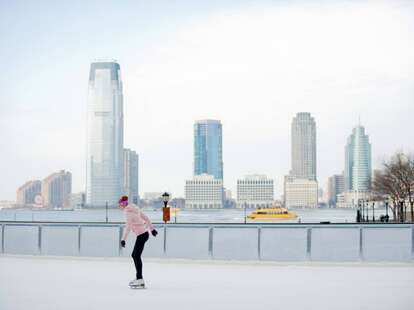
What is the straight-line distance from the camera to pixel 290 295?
14266 millimetres

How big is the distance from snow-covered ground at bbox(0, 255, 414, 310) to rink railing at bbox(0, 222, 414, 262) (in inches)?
18.7

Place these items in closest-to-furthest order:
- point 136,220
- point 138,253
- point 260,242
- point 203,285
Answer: point 138,253 → point 136,220 → point 203,285 → point 260,242

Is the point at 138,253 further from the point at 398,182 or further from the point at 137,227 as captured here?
the point at 398,182

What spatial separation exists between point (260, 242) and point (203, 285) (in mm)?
6448

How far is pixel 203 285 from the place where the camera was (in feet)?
53.2

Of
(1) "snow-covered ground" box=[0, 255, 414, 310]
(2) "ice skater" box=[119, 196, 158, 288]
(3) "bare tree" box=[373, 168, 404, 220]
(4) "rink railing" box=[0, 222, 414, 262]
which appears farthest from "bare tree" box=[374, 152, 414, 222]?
(2) "ice skater" box=[119, 196, 158, 288]

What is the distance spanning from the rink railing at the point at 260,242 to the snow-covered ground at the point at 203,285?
476mm

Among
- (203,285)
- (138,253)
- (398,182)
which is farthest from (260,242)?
(398,182)

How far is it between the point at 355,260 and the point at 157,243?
20.1ft

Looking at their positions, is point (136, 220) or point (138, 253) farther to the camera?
point (136, 220)

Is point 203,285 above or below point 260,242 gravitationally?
below

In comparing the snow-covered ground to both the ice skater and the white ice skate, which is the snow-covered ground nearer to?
the white ice skate

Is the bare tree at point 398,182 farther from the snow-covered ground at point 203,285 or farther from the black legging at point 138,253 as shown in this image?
the black legging at point 138,253

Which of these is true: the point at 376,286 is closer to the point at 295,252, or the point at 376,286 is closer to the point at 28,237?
the point at 295,252
